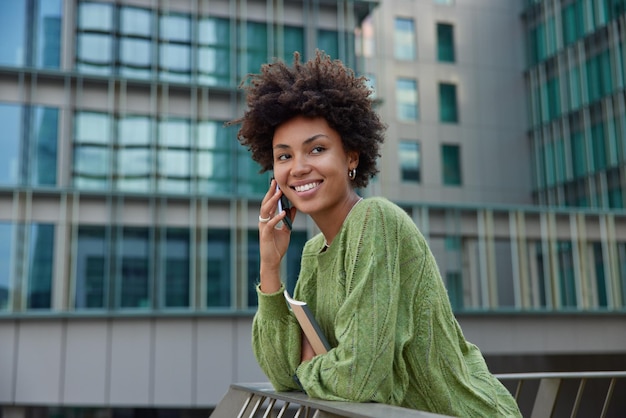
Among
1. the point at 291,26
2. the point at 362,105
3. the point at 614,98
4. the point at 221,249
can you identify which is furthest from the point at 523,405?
the point at 614,98

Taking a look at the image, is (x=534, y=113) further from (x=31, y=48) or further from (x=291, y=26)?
(x=31, y=48)

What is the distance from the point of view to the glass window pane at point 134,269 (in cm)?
2173

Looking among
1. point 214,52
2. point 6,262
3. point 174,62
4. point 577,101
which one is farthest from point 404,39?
point 6,262

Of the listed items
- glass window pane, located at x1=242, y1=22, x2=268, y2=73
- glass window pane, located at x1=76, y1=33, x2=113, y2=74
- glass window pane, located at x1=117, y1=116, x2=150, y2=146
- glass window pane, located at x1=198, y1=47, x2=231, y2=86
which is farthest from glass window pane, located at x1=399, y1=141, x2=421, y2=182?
glass window pane, located at x1=76, y1=33, x2=113, y2=74

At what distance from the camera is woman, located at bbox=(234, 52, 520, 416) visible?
8.13 feet

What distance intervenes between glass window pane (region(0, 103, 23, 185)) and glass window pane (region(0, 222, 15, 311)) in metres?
1.41

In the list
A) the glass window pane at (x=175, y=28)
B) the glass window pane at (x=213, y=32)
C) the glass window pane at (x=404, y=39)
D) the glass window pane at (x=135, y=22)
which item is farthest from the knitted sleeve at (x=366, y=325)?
the glass window pane at (x=404, y=39)

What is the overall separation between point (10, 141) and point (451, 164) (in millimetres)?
19040

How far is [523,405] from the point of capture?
4.91 meters

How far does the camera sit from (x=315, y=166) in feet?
9.18

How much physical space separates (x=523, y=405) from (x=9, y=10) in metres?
21.9

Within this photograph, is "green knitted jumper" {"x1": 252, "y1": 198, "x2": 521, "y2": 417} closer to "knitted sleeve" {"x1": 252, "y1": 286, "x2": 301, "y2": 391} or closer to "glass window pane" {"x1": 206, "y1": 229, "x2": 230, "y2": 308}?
"knitted sleeve" {"x1": 252, "y1": 286, "x2": 301, "y2": 391}

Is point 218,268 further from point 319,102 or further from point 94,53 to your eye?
point 319,102

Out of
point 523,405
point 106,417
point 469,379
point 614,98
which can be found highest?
point 614,98
